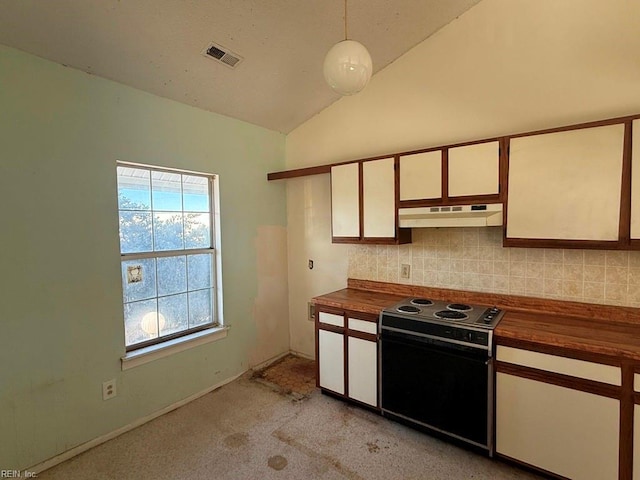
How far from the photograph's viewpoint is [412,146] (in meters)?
2.77

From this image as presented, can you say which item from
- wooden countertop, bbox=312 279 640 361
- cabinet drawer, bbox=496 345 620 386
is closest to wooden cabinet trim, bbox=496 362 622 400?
cabinet drawer, bbox=496 345 620 386

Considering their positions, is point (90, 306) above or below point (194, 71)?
below

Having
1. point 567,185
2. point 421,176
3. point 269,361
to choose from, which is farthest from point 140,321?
point 567,185

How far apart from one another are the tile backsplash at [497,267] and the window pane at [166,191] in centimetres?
168

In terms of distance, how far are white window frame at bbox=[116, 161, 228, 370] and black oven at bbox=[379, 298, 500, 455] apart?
1.56 m

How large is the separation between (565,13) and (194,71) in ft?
8.44

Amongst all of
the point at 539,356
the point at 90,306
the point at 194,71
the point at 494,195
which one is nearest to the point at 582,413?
the point at 539,356

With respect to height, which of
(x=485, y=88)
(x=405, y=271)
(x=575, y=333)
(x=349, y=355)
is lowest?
(x=349, y=355)

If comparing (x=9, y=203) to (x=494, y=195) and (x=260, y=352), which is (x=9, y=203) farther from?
(x=494, y=195)

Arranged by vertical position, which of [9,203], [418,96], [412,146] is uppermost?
[418,96]

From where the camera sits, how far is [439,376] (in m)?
2.13

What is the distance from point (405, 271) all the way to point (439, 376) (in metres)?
0.98

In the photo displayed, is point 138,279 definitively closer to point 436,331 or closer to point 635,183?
point 436,331

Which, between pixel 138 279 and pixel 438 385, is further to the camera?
pixel 138 279
